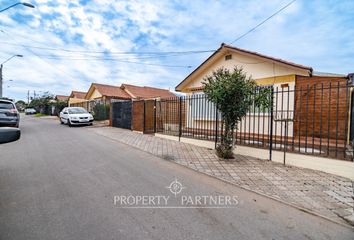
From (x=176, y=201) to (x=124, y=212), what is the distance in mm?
964

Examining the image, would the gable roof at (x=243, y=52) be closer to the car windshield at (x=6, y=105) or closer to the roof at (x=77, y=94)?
the car windshield at (x=6, y=105)

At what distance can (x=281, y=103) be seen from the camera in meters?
8.62

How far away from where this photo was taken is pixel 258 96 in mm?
6945

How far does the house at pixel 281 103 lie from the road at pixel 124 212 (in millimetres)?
3939

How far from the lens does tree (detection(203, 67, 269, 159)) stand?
21.6 feet

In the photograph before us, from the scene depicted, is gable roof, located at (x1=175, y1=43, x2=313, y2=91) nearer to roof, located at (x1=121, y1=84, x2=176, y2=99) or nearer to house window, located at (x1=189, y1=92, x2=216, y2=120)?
house window, located at (x1=189, y1=92, x2=216, y2=120)

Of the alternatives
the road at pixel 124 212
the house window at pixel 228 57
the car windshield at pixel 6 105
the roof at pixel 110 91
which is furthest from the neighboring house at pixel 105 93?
the road at pixel 124 212

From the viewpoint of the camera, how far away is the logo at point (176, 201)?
3711 mm

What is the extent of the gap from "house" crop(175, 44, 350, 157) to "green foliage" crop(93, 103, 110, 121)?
1225 centimetres

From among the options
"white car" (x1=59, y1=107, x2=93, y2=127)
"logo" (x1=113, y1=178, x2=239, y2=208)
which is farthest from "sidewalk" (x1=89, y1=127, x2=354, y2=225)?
"white car" (x1=59, y1=107, x2=93, y2=127)

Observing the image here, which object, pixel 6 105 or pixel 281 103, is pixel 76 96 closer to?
pixel 6 105

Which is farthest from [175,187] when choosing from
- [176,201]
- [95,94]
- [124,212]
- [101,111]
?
[95,94]

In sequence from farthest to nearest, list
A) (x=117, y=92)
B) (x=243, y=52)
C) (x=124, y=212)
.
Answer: (x=117, y=92), (x=243, y=52), (x=124, y=212)

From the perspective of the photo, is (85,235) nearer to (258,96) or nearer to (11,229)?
(11,229)
